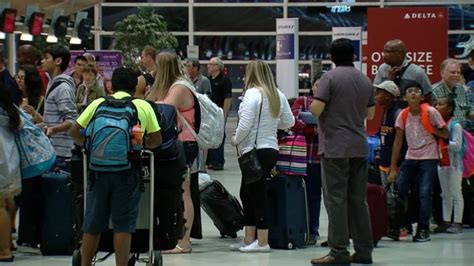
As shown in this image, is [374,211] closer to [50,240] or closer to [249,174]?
[249,174]

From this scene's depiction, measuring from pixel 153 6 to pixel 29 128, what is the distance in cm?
2447

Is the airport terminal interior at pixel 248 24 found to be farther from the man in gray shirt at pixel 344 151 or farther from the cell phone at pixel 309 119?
the man in gray shirt at pixel 344 151

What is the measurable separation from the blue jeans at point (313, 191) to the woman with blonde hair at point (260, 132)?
622 millimetres

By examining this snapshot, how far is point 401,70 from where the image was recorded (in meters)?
9.71

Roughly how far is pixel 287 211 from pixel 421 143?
5.03ft

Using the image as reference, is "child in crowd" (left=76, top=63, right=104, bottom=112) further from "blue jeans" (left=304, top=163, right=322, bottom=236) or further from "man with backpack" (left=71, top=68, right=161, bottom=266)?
"man with backpack" (left=71, top=68, right=161, bottom=266)

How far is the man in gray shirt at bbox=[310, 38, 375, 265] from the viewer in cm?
780

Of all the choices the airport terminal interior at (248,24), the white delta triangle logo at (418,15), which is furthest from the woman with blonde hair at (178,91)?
the airport terminal interior at (248,24)

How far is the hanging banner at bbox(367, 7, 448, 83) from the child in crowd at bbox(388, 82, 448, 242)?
6.20 feet

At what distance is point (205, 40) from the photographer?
32531 mm

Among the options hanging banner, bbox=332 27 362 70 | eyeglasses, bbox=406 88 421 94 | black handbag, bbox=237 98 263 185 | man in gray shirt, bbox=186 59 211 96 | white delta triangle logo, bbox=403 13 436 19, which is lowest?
black handbag, bbox=237 98 263 185

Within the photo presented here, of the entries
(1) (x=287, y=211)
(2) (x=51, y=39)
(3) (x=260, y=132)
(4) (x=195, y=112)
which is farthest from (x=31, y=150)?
(2) (x=51, y=39)

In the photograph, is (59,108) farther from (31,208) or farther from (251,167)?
(251,167)

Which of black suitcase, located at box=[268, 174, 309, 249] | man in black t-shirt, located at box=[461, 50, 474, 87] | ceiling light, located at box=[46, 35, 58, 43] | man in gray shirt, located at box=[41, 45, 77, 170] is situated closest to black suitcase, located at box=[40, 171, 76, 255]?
man in gray shirt, located at box=[41, 45, 77, 170]
